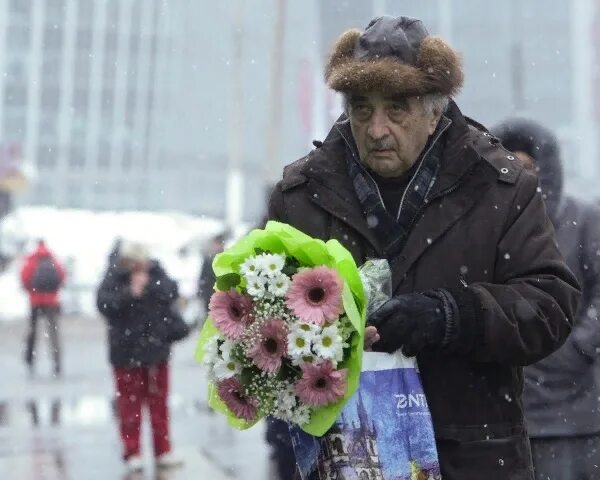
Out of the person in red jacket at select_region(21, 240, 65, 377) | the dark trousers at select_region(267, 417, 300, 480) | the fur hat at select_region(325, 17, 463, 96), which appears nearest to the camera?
the fur hat at select_region(325, 17, 463, 96)

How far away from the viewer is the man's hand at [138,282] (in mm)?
9359

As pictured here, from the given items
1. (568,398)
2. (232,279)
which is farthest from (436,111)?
(568,398)

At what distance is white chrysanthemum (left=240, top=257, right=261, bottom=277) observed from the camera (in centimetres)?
288

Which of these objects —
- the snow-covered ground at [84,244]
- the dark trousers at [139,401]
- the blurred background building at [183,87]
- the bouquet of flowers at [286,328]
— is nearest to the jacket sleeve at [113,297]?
the dark trousers at [139,401]

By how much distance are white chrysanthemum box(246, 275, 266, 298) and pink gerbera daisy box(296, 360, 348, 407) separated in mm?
173

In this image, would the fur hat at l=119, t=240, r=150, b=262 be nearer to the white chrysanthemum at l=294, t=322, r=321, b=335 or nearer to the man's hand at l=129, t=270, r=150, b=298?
the man's hand at l=129, t=270, r=150, b=298

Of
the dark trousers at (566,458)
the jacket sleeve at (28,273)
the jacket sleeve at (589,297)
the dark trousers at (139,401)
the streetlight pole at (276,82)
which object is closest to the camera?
the dark trousers at (566,458)

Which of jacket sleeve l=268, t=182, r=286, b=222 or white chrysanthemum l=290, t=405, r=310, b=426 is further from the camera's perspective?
jacket sleeve l=268, t=182, r=286, b=222

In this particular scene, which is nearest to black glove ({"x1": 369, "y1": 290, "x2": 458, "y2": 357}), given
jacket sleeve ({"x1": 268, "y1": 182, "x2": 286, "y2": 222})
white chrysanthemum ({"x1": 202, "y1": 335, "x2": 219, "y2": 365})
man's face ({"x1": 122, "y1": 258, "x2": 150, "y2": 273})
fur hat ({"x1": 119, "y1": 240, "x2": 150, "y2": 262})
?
white chrysanthemum ({"x1": 202, "y1": 335, "x2": 219, "y2": 365})

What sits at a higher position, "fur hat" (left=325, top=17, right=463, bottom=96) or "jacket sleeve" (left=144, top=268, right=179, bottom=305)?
"fur hat" (left=325, top=17, right=463, bottom=96)

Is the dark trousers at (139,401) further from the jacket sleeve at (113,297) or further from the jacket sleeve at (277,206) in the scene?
the jacket sleeve at (277,206)

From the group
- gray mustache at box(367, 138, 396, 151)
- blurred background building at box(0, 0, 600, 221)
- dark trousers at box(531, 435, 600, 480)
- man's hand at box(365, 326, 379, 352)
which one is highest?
blurred background building at box(0, 0, 600, 221)

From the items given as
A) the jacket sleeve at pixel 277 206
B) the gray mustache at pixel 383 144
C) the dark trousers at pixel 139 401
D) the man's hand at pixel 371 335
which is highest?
the gray mustache at pixel 383 144

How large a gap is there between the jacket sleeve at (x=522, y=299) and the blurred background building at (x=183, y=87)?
9899 centimetres
